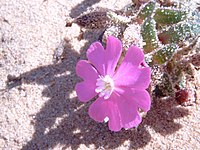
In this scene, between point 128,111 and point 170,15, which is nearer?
point 128,111

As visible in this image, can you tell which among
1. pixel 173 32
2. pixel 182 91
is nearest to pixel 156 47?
pixel 173 32

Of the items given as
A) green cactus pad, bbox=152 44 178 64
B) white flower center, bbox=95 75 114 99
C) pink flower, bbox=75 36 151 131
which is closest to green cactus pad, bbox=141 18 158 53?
green cactus pad, bbox=152 44 178 64

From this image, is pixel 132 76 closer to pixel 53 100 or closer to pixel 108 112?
pixel 108 112

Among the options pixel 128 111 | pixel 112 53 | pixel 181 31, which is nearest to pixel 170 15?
pixel 181 31

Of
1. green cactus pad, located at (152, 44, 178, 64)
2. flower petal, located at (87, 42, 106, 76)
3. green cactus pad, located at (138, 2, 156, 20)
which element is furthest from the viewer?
green cactus pad, located at (138, 2, 156, 20)

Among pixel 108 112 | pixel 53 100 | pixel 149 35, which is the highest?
pixel 149 35

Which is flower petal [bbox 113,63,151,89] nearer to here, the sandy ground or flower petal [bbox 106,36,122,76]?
flower petal [bbox 106,36,122,76]
